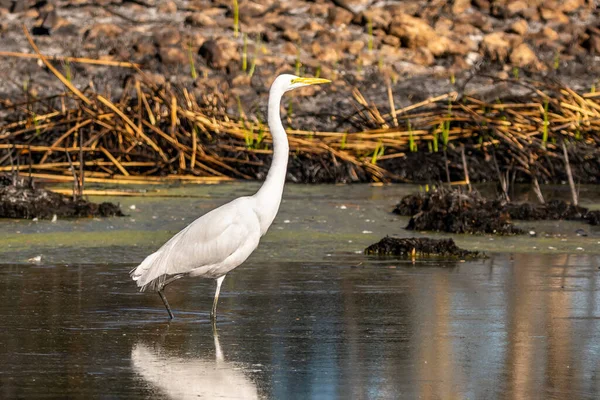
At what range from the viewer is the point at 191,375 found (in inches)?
254

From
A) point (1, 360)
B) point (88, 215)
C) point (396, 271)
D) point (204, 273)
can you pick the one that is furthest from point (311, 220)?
point (1, 360)

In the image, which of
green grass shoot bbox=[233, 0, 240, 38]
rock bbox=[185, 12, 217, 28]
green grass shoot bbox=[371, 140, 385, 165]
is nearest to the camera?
green grass shoot bbox=[371, 140, 385, 165]

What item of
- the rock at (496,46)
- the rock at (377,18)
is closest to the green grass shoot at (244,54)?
the rock at (377,18)

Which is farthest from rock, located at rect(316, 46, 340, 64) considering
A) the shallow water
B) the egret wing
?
the egret wing

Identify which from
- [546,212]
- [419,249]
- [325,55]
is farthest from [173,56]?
[419,249]

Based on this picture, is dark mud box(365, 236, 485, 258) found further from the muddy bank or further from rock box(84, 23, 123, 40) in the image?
rock box(84, 23, 123, 40)

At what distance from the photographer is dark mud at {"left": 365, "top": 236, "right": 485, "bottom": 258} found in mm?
10539

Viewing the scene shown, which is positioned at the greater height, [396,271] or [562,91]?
[562,91]

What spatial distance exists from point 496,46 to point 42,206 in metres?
11.3

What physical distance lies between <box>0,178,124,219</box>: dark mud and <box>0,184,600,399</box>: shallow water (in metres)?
0.49

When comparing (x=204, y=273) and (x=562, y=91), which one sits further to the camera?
(x=562, y=91)

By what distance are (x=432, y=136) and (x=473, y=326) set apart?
9575 millimetres

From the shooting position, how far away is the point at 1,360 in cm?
669

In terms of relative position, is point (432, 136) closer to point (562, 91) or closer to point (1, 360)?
point (562, 91)
